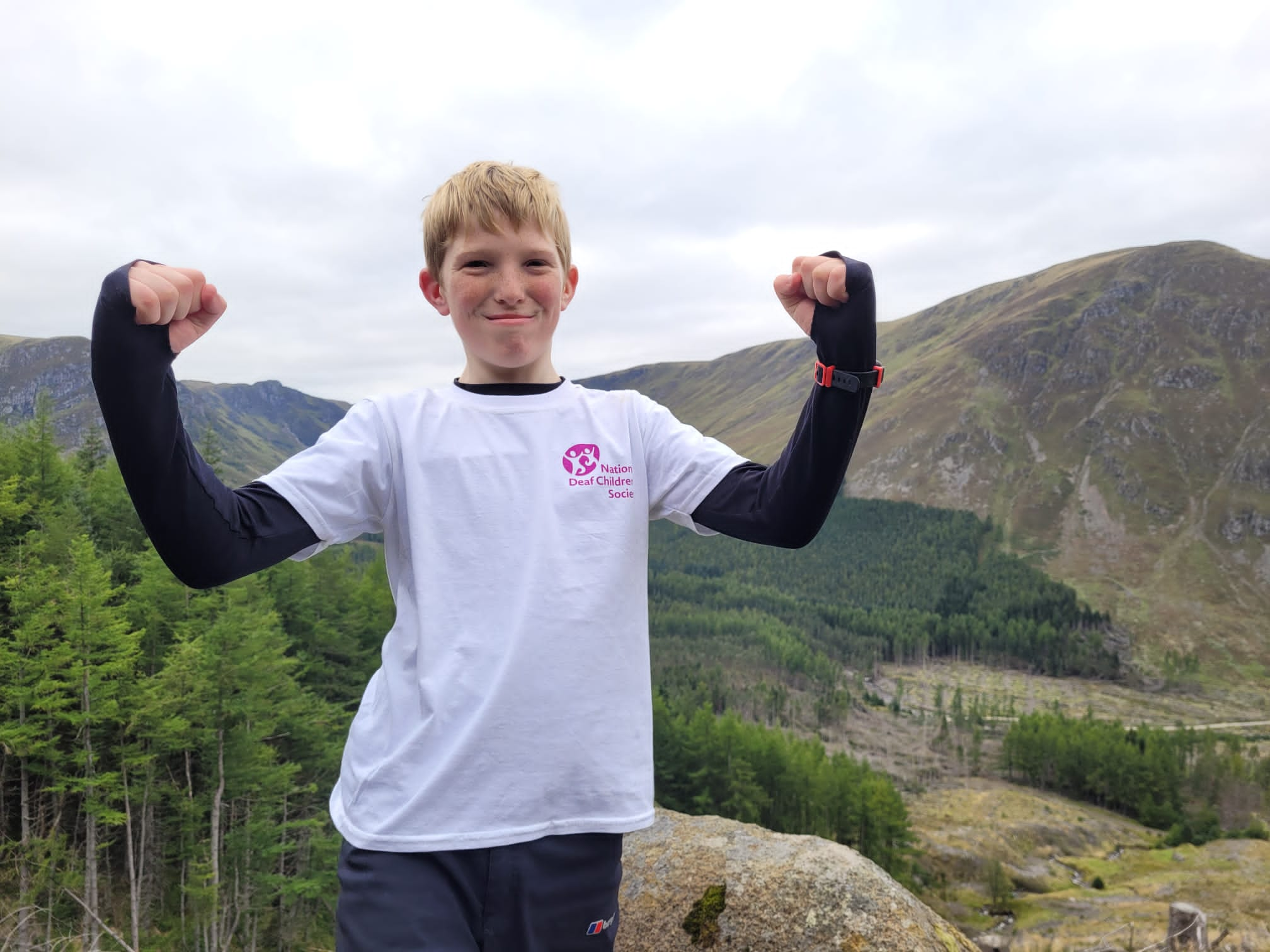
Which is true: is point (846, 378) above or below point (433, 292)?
below

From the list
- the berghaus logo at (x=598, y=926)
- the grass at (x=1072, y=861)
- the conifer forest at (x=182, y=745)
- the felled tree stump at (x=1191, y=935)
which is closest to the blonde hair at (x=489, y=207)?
the berghaus logo at (x=598, y=926)

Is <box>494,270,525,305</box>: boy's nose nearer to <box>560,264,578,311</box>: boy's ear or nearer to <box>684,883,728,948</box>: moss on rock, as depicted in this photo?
<box>560,264,578,311</box>: boy's ear

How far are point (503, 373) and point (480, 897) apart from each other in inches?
65.1

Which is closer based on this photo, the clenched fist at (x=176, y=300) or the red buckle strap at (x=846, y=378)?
the clenched fist at (x=176, y=300)

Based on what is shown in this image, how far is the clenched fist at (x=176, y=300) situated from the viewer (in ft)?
6.09

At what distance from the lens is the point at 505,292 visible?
8.38 feet

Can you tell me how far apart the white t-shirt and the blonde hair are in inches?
21.2

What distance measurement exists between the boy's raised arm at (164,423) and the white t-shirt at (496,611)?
220mm

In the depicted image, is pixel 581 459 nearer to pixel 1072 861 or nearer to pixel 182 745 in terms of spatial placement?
pixel 182 745

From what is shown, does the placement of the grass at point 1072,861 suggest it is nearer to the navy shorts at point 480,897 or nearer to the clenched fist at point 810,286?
the navy shorts at point 480,897

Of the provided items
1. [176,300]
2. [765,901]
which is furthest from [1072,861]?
[176,300]

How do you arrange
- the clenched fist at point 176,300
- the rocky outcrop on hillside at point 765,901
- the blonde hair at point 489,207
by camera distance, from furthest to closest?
1. the rocky outcrop on hillside at point 765,901
2. the blonde hair at point 489,207
3. the clenched fist at point 176,300

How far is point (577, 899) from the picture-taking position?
242 centimetres

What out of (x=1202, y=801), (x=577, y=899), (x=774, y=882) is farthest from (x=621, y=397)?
(x=1202, y=801)
